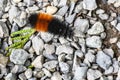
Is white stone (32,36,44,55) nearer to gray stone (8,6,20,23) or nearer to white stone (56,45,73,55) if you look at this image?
white stone (56,45,73,55)

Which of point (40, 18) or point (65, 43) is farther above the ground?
point (40, 18)

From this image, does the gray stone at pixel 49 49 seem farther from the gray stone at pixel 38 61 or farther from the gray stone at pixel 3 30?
the gray stone at pixel 3 30

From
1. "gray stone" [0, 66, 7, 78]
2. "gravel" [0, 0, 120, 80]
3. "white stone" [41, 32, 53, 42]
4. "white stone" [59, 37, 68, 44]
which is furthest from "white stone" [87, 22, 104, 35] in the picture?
"gray stone" [0, 66, 7, 78]

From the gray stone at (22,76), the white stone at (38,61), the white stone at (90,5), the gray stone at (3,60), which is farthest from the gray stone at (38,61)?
the white stone at (90,5)

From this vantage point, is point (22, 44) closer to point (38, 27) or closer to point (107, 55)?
point (38, 27)

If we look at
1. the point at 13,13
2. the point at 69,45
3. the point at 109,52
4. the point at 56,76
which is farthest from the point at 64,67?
the point at 13,13

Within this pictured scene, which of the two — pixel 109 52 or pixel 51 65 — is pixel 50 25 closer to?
pixel 51 65

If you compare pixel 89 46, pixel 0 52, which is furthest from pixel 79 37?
pixel 0 52

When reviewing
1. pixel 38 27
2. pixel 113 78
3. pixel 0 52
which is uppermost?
pixel 38 27
